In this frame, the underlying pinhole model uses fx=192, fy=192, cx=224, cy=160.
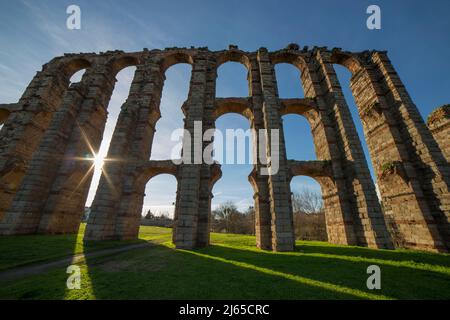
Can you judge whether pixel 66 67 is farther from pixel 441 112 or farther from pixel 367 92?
pixel 441 112

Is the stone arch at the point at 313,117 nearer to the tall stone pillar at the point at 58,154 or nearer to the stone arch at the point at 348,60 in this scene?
the stone arch at the point at 348,60

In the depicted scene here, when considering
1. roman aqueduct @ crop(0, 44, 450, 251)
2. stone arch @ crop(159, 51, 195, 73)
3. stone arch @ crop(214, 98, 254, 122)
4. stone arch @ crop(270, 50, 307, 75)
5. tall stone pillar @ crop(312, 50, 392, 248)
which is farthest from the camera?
stone arch @ crop(159, 51, 195, 73)

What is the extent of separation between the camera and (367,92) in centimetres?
1562

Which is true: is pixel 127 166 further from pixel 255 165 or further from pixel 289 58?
pixel 289 58

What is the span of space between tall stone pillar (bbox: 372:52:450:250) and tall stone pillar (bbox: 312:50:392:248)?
11.6 ft

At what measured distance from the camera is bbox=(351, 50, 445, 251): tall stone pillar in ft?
36.4

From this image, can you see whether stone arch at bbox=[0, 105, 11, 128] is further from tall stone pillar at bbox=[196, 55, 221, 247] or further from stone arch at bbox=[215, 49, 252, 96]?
stone arch at bbox=[215, 49, 252, 96]

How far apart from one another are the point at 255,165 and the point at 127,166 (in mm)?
8952

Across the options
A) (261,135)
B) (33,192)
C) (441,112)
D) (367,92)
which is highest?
(367,92)

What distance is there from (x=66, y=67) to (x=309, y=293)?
26.6 metres

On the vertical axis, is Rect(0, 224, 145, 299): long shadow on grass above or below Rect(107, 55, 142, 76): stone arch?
below

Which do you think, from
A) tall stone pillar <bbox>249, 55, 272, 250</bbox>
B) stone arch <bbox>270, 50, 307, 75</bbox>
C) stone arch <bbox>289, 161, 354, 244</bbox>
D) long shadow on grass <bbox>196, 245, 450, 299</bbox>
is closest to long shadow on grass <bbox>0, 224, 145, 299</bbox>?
long shadow on grass <bbox>196, 245, 450, 299</bbox>

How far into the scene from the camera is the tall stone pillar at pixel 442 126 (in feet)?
49.4
